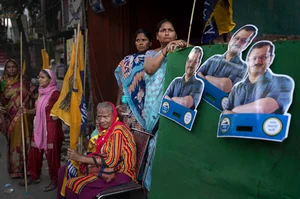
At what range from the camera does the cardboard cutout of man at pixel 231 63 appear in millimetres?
1503

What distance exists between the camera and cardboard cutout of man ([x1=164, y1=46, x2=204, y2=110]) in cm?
176

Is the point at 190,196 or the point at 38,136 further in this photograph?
the point at 38,136

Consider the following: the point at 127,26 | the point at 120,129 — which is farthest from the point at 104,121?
the point at 127,26

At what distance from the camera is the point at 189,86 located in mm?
1827

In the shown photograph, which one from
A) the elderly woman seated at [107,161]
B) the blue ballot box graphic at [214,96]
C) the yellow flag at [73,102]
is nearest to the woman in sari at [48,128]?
the yellow flag at [73,102]

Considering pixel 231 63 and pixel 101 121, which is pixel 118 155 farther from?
pixel 231 63

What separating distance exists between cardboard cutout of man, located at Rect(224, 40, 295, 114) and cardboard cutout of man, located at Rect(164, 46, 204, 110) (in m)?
0.27

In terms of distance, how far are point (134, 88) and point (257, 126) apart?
5.94ft

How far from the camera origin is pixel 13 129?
426cm

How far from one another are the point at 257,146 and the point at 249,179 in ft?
0.59

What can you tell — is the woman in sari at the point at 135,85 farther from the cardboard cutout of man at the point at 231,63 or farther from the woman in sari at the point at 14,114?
the woman in sari at the point at 14,114

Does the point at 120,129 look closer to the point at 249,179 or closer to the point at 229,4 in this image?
the point at 249,179

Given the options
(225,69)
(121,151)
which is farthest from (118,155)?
(225,69)

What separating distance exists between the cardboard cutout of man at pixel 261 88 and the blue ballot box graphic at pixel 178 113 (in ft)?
0.95
